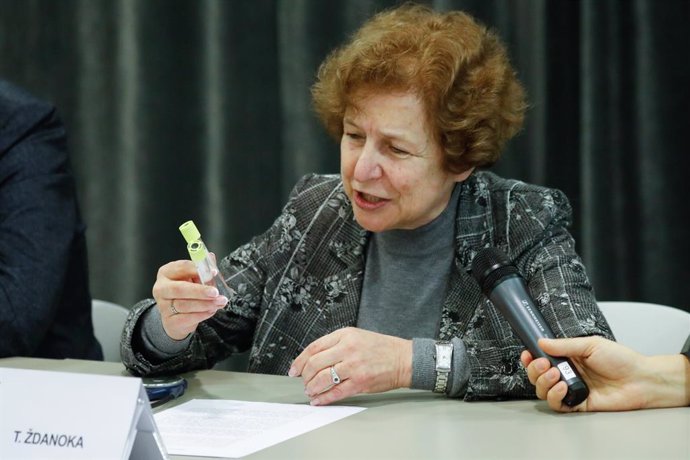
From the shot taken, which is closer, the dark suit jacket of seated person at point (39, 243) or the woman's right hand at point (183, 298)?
the woman's right hand at point (183, 298)

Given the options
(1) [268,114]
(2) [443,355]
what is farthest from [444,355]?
(1) [268,114]

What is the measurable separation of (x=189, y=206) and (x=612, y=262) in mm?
1400

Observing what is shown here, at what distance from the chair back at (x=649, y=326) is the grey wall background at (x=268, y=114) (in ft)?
1.90

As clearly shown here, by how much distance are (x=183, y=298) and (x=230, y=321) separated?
16.1 inches

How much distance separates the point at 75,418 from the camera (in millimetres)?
1331

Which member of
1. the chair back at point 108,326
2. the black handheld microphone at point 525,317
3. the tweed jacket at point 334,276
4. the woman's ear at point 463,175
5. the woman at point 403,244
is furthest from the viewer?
the chair back at point 108,326

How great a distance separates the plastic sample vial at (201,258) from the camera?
65.6 inches

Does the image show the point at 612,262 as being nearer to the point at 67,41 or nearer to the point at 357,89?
the point at 357,89

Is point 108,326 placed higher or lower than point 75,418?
lower

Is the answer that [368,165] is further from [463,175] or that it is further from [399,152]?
[463,175]

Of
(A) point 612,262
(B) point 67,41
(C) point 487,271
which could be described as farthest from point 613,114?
(B) point 67,41

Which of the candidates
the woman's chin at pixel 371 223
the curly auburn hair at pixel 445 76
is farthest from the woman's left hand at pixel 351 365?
the curly auburn hair at pixel 445 76

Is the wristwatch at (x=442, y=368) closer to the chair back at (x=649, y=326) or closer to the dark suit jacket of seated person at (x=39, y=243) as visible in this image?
the chair back at (x=649, y=326)

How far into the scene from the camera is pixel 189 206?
3.40 metres
